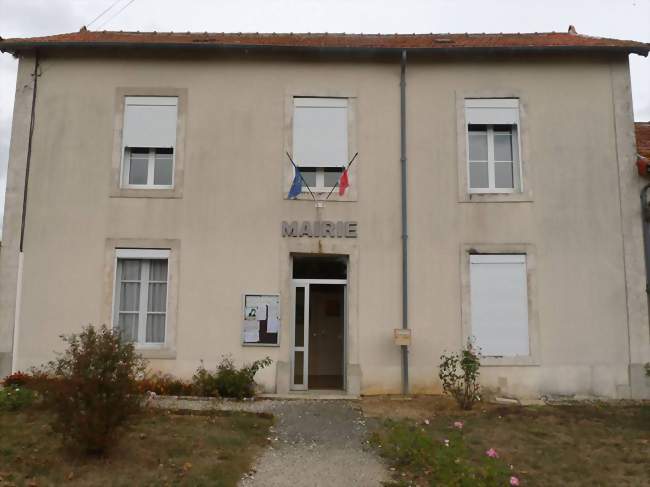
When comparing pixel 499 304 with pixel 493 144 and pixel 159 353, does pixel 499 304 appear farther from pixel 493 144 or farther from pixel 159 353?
pixel 159 353

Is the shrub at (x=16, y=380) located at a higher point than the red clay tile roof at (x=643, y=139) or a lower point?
lower

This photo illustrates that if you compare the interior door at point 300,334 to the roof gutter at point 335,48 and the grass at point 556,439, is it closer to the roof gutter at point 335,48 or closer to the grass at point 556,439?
the grass at point 556,439

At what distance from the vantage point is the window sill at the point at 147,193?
10.0 meters

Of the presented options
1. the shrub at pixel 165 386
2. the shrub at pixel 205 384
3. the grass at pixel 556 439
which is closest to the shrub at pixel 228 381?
the shrub at pixel 205 384

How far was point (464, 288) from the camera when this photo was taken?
9883 millimetres

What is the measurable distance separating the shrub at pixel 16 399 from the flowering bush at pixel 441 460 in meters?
4.60

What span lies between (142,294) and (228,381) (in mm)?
2182

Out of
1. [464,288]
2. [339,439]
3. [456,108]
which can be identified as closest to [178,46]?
[456,108]

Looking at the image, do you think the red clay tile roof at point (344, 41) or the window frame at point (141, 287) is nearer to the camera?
the window frame at point (141, 287)

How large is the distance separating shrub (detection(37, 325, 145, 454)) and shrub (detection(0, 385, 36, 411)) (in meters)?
2.36

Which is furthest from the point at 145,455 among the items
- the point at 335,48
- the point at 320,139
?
the point at 335,48

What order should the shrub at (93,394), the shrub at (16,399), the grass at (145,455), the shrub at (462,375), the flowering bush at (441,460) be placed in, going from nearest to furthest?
1. the flowering bush at (441,460)
2. the grass at (145,455)
3. the shrub at (93,394)
4. the shrub at (16,399)
5. the shrub at (462,375)

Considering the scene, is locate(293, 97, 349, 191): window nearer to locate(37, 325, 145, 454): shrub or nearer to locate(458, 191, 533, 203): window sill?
locate(458, 191, 533, 203): window sill

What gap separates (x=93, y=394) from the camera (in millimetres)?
5617
